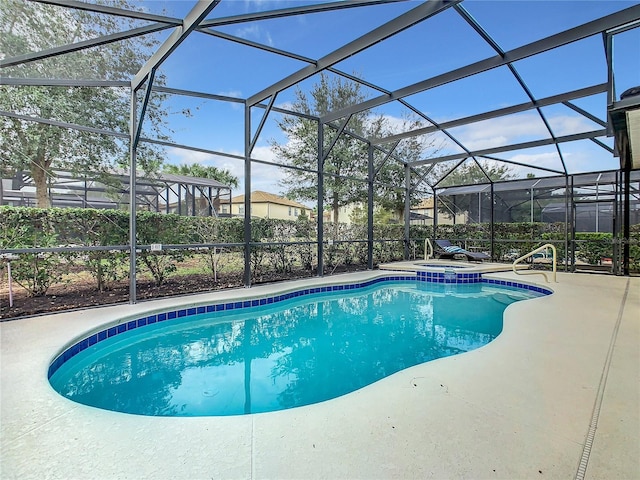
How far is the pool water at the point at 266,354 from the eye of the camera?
117 inches

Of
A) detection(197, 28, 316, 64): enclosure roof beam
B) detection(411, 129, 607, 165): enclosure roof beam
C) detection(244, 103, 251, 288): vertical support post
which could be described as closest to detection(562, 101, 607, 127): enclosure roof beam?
detection(411, 129, 607, 165): enclosure roof beam

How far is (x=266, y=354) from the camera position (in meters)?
4.08

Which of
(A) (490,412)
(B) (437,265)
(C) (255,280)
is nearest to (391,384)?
(A) (490,412)

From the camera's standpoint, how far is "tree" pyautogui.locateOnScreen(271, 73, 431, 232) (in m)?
11.9

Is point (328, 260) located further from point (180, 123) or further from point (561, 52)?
point (561, 52)

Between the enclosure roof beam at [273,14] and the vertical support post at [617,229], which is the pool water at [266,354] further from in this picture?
the vertical support post at [617,229]

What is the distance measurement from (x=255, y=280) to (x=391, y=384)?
5.48m

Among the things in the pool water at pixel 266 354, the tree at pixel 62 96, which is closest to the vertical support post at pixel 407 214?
the pool water at pixel 266 354

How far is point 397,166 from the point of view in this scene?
1319 cm

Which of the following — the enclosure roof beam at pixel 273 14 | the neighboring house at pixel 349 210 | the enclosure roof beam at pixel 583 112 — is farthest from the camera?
the neighboring house at pixel 349 210

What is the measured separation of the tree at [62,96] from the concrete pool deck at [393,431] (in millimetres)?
4013

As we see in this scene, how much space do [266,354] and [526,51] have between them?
5799 mm

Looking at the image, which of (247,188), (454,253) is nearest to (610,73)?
(247,188)

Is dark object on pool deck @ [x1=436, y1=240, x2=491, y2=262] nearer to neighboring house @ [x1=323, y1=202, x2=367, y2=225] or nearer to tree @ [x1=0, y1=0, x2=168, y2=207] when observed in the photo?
neighboring house @ [x1=323, y1=202, x2=367, y2=225]
